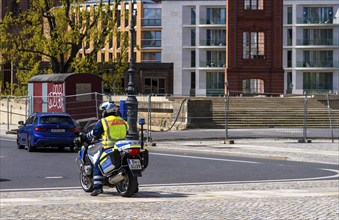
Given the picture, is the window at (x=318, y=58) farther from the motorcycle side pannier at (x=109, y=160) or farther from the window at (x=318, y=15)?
the motorcycle side pannier at (x=109, y=160)

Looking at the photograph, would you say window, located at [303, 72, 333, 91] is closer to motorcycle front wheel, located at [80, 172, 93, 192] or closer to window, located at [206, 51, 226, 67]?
window, located at [206, 51, 226, 67]

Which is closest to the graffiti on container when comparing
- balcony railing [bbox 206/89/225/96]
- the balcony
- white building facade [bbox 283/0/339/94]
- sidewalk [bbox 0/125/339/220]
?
sidewalk [bbox 0/125/339/220]

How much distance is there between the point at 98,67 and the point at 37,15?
630 centimetres

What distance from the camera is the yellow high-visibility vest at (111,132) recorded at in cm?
1577

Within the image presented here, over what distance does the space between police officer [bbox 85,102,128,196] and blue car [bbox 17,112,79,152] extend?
45.1ft

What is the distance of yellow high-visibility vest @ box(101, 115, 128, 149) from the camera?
1577cm

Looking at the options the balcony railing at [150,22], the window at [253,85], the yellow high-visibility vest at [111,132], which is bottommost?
the yellow high-visibility vest at [111,132]

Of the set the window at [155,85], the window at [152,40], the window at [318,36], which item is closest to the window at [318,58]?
the window at [318,36]

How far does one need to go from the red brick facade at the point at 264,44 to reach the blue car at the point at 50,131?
44330 mm

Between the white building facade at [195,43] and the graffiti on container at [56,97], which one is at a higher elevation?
the white building facade at [195,43]

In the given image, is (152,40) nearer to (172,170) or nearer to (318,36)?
(318,36)

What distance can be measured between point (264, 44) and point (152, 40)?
87.8ft

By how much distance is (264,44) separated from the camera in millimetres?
73938

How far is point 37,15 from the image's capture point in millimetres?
50375
